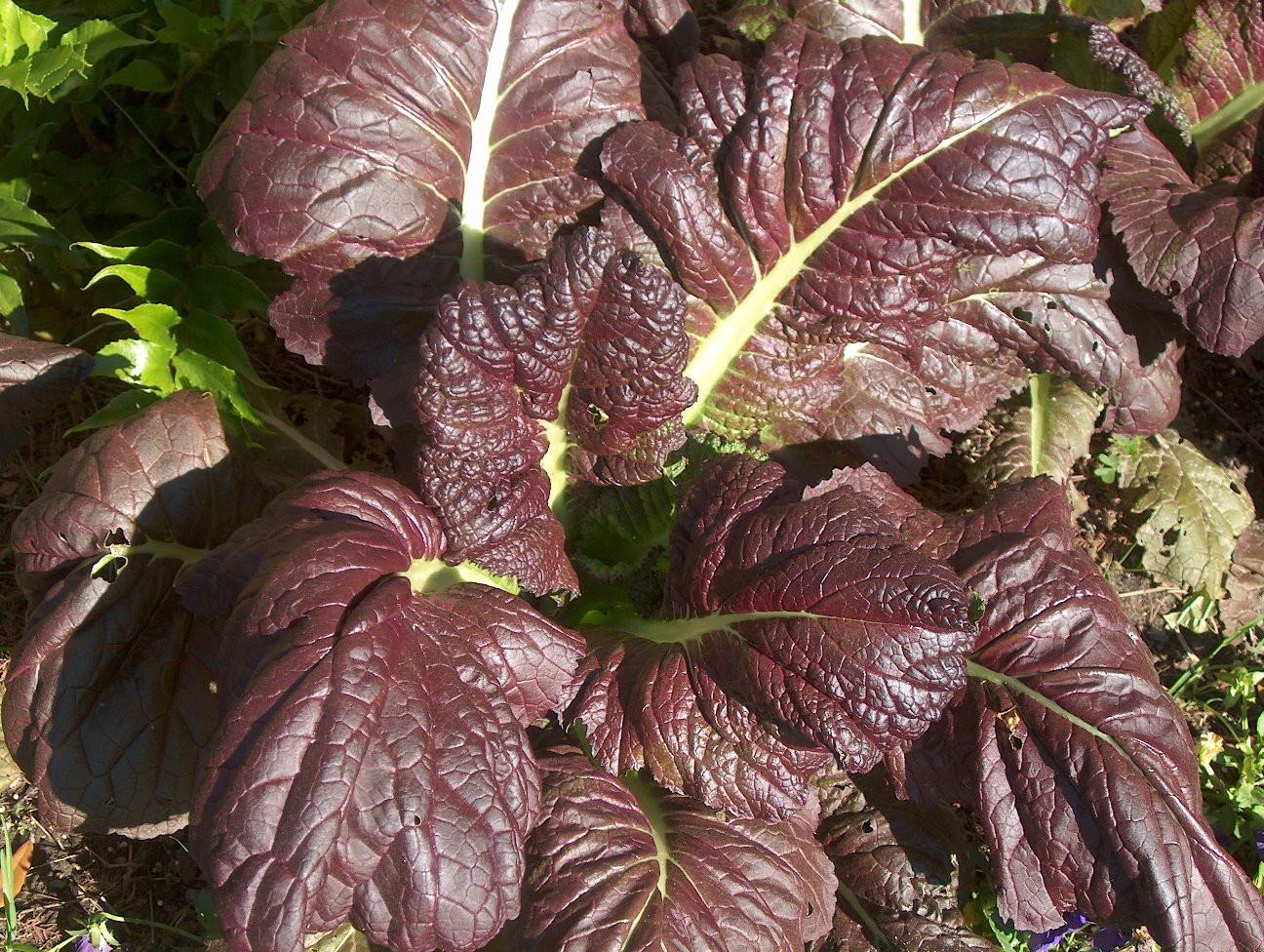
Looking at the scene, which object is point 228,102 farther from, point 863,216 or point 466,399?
point 863,216

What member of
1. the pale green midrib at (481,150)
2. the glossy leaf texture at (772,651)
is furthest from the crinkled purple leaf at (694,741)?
the pale green midrib at (481,150)

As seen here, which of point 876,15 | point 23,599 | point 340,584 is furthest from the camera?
point 23,599

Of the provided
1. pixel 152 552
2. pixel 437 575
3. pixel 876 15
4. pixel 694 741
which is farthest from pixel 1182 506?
pixel 152 552

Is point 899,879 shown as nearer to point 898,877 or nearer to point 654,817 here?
point 898,877

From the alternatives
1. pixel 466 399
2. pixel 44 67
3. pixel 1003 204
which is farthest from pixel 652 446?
pixel 44 67

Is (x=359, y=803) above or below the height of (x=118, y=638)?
above

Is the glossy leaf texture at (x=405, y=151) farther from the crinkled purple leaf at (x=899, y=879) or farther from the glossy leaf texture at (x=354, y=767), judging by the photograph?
the crinkled purple leaf at (x=899, y=879)
